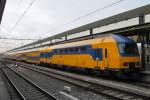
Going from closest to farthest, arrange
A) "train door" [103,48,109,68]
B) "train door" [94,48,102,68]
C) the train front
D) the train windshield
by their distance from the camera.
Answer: the train front
the train windshield
"train door" [103,48,109,68]
"train door" [94,48,102,68]

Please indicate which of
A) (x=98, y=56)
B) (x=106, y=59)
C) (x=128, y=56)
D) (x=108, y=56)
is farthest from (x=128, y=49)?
(x=98, y=56)

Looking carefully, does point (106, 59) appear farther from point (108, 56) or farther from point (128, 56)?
point (128, 56)

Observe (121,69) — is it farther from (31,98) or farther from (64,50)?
(64,50)

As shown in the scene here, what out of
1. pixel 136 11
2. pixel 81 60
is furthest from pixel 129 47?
pixel 136 11

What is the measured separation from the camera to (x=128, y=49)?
1811cm

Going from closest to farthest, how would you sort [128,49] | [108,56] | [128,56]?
1. [128,56]
2. [108,56]
3. [128,49]

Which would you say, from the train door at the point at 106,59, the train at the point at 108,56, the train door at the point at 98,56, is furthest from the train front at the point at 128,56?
the train door at the point at 98,56

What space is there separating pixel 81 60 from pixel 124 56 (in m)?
5.42

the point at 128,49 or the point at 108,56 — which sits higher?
the point at 128,49

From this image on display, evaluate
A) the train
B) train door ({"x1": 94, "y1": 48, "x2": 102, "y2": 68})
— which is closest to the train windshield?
the train

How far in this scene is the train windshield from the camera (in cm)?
1761

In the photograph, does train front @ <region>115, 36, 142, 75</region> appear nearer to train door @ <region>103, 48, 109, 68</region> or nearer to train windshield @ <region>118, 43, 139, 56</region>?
train windshield @ <region>118, 43, 139, 56</region>

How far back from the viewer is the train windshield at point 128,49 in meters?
17.6

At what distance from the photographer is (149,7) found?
71.2ft
